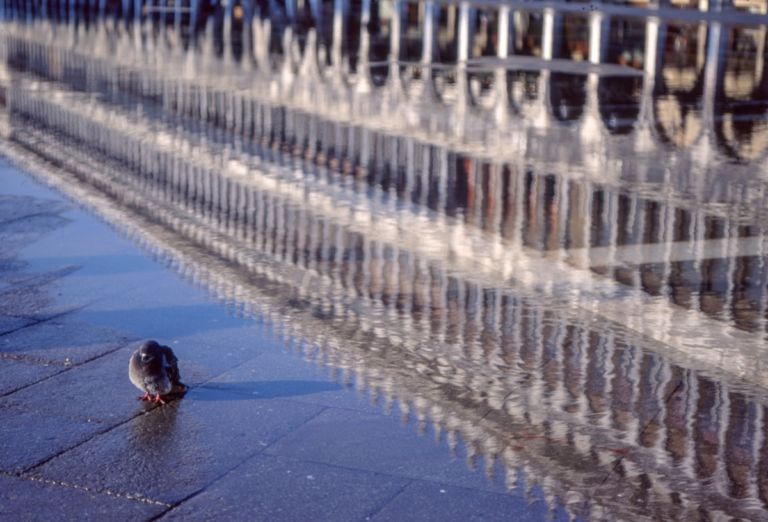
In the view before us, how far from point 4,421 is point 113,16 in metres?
26.6

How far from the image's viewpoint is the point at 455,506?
5.00 metres

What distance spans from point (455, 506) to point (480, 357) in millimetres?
1908

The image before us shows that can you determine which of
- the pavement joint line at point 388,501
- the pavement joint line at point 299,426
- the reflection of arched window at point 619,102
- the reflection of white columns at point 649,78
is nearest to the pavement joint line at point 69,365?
the pavement joint line at point 299,426

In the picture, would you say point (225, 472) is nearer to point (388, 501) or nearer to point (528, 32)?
point (388, 501)

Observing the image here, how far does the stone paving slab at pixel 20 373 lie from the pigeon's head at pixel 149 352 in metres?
0.66

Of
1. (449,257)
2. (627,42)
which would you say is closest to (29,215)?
(449,257)

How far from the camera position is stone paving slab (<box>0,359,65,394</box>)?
20.4 ft

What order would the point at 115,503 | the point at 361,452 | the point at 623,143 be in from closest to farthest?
the point at 115,503 < the point at 361,452 < the point at 623,143

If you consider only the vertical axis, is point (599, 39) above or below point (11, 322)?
above

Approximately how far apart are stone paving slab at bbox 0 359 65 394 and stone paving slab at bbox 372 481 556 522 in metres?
2.12

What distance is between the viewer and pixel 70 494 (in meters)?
5.03

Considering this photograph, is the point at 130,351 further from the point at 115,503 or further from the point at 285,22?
the point at 285,22

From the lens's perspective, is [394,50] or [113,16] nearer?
[394,50]

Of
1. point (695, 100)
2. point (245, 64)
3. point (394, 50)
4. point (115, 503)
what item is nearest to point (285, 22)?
point (394, 50)
